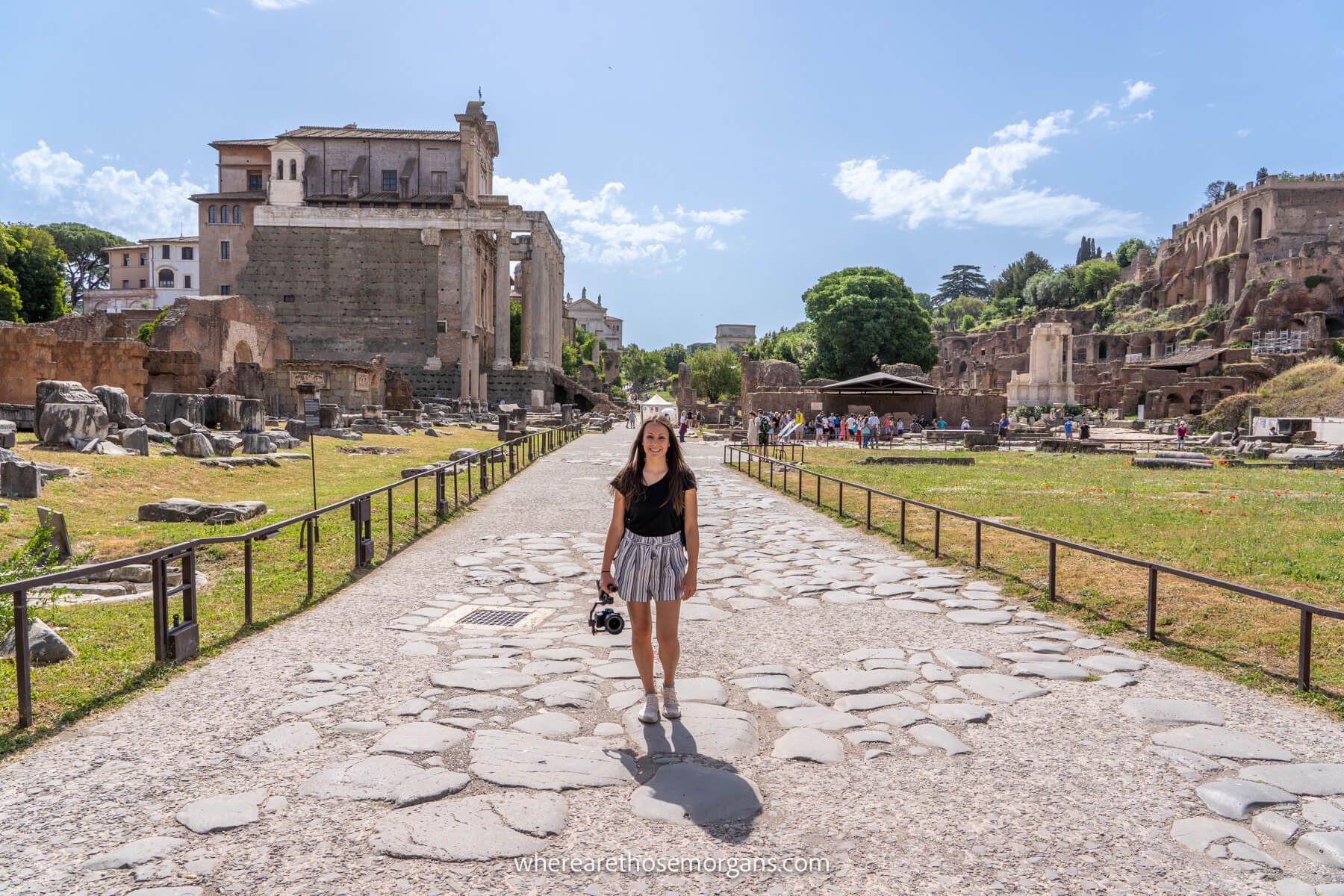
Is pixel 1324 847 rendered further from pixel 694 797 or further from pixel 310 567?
pixel 310 567

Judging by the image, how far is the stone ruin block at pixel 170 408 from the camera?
20.3 m

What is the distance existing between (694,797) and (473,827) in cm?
93

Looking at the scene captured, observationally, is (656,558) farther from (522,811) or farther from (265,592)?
(265,592)

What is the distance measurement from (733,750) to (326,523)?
8307 mm

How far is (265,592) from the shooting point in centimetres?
766

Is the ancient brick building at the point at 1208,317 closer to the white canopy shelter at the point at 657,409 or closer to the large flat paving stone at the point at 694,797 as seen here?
the white canopy shelter at the point at 657,409

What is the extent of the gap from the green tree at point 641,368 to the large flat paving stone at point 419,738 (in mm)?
123775

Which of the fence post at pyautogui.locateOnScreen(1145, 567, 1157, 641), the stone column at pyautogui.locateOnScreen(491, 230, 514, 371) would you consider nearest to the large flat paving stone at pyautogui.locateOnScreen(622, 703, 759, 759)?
the fence post at pyautogui.locateOnScreen(1145, 567, 1157, 641)

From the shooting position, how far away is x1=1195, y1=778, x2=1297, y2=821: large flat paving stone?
11.7 feet

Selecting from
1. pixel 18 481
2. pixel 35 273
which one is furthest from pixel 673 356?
pixel 18 481

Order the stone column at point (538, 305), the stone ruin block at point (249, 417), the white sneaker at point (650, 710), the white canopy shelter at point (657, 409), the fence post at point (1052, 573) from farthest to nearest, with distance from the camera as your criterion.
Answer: the stone column at point (538, 305)
the stone ruin block at point (249, 417)
the fence post at point (1052, 573)
the white canopy shelter at point (657, 409)
the white sneaker at point (650, 710)

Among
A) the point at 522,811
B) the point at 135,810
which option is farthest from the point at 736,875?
the point at 135,810

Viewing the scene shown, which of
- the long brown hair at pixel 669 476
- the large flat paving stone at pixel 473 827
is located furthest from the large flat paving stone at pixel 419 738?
the long brown hair at pixel 669 476

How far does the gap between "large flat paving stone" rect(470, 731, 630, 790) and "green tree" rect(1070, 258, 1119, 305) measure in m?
113
